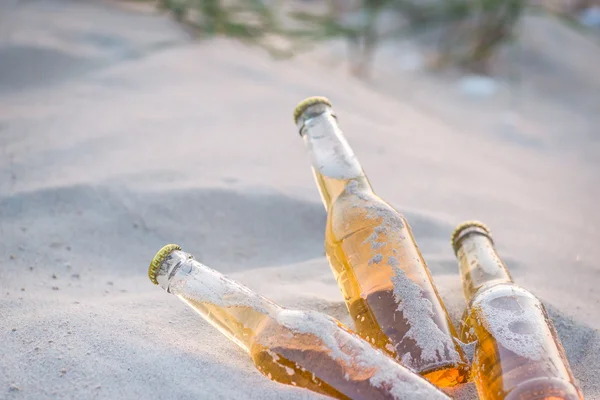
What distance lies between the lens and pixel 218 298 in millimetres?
1336

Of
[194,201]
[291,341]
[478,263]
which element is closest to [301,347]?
[291,341]

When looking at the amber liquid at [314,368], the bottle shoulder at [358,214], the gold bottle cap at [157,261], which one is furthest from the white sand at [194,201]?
the bottle shoulder at [358,214]

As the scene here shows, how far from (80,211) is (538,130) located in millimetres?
2909

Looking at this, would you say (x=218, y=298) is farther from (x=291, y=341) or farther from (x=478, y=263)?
(x=478, y=263)

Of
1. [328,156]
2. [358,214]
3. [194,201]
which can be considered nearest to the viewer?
[358,214]

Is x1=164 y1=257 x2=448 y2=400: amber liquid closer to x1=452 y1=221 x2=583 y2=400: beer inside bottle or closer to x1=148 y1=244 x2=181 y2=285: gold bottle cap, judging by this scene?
x1=148 y1=244 x2=181 y2=285: gold bottle cap

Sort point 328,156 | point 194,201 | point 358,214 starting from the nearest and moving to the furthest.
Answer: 1. point 358,214
2. point 328,156
3. point 194,201

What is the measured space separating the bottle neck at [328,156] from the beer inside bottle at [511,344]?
41 centimetres

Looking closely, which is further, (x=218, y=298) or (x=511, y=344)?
(x=218, y=298)

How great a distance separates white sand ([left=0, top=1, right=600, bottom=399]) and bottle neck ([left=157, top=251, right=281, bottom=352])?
0.24ft

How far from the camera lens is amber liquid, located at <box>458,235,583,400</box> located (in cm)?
112

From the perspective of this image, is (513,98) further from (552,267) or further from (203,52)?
(552,267)

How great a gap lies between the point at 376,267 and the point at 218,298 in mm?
379

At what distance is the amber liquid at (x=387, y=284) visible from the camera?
4.01 feet
